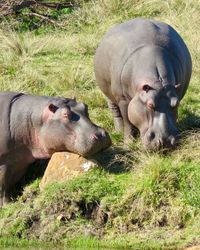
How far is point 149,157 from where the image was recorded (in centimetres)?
866

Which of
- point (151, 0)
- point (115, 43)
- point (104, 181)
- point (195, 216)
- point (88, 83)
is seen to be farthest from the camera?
point (151, 0)

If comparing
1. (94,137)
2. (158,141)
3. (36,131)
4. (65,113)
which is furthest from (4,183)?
(158,141)

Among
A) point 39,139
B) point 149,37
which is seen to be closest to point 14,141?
point 39,139

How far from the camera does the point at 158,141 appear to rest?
344 inches

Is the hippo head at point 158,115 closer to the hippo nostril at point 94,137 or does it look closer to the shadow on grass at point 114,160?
the shadow on grass at point 114,160

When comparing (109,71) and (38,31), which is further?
(38,31)

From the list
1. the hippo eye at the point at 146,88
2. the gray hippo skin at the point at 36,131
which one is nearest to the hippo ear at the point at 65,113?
the gray hippo skin at the point at 36,131

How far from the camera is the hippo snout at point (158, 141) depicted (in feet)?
28.7

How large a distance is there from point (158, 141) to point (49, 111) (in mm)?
1158

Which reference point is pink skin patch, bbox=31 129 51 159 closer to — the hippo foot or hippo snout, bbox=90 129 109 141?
hippo snout, bbox=90 129 109 141

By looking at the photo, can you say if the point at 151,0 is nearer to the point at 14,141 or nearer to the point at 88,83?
the point at 88,83

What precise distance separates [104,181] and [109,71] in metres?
1.68

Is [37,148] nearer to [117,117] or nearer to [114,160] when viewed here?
[114,160]

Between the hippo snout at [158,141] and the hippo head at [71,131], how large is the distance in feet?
1.24
